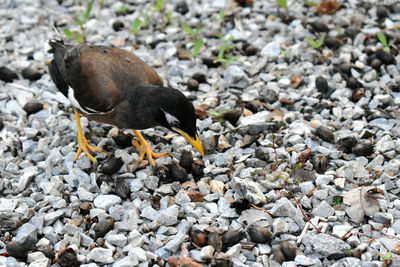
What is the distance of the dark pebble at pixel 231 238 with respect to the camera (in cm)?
357

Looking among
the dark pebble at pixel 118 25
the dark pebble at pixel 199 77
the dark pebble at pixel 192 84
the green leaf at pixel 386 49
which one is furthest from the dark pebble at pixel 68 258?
the green leaf at pixel 386 49

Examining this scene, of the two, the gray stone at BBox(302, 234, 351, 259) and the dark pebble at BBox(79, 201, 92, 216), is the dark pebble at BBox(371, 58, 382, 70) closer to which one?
the gray stone at BBox(302, 234, 351, 259)

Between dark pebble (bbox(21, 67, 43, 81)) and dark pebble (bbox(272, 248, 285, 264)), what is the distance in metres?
3.32

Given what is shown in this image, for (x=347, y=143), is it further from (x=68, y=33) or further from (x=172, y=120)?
(x=68, y=33)

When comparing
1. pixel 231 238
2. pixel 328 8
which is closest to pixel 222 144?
pixel 231 238

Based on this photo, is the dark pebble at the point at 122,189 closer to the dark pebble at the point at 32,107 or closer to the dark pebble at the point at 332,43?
the dark pebble at the point at 32,107

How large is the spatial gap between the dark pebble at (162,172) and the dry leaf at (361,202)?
4.40 ft

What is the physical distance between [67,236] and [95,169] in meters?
0.86

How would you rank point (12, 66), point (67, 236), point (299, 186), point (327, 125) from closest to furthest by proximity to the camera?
point (67, 236) → point (299, 186) → point (327, 125) → point (12, 66)

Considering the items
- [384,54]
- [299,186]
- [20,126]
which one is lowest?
[20,126]

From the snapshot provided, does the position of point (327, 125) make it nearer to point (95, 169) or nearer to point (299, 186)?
point (299, 186)

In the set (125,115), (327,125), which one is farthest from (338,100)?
(125,115)

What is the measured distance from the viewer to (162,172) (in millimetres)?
4285

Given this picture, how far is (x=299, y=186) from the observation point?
405 cm
